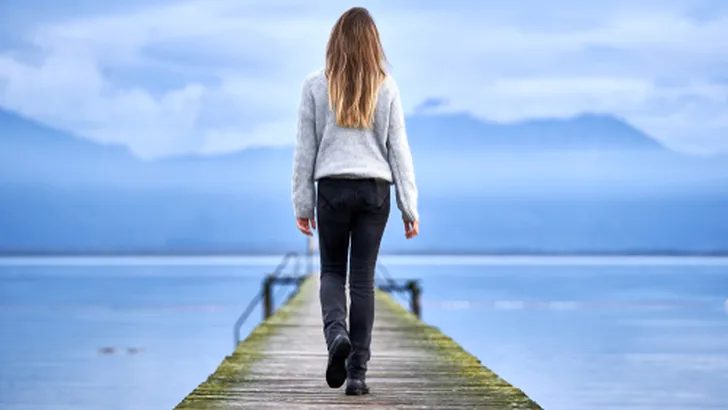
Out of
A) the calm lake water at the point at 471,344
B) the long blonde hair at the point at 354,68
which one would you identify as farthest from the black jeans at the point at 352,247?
the calm lake water at the point at 471,344

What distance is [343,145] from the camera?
4.61m

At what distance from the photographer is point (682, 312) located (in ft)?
148

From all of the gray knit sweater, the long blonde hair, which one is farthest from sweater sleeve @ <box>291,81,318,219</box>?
the long blonde hair

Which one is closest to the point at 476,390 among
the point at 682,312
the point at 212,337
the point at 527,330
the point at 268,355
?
the point at 268,355

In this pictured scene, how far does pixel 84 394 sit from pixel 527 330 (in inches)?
799

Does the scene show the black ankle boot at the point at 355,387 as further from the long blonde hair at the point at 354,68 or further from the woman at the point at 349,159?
the long blonde hair at the point at 354,68

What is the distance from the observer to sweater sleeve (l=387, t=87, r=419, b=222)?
15.3ft

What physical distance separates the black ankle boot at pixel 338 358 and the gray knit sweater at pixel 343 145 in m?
0.60

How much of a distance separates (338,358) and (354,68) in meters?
1.30

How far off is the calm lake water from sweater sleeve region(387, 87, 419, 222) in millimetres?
17617

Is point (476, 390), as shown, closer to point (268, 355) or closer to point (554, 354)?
point (268, 355)

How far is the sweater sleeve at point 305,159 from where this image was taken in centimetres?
465

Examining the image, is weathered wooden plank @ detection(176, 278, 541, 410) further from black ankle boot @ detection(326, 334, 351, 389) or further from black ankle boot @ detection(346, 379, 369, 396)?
black ankle boot @ detection(326, 334, 351, 389)

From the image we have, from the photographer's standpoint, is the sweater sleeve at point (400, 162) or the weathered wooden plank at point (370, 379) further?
the weathered wooden plank at point (370, 379)
